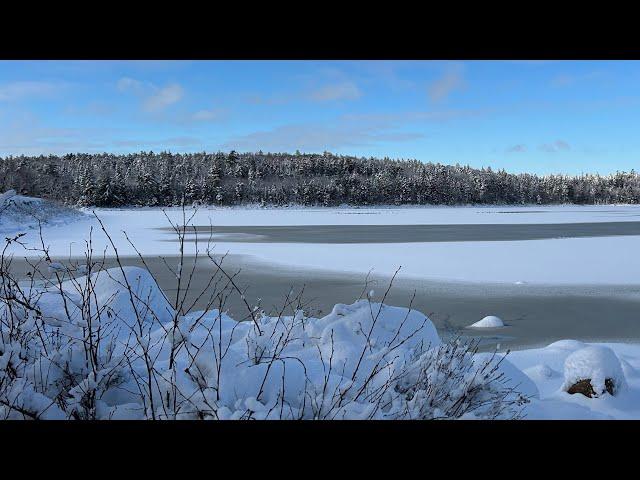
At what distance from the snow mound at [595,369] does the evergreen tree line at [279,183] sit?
184 ft

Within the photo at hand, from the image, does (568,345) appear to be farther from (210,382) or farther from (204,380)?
(204,380)

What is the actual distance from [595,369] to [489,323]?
8.86 feet

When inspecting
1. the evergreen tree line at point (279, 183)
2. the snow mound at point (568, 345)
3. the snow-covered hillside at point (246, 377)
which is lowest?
the snow mound at point (568, 345)

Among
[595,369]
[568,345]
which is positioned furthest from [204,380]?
[568,345]

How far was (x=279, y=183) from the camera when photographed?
294 feet

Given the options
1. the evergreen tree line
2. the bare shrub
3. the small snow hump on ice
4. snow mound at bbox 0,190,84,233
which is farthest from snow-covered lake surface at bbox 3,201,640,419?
the evergreen tree line

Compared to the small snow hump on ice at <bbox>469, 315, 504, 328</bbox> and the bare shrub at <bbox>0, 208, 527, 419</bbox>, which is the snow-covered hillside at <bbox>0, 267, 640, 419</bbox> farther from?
the small snow hump on ice at <bbox>469, 315, 504, 328</bbox>

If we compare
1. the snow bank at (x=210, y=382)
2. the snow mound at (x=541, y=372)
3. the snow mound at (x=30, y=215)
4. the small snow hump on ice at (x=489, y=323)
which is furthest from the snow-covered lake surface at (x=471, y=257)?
the snow bank at (x=210, y=382)

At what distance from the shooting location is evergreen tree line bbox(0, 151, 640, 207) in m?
67.2

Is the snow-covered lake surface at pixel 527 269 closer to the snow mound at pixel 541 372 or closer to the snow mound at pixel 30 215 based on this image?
the snow mound at pixel 541 372

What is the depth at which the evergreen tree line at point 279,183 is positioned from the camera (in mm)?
67250
